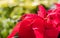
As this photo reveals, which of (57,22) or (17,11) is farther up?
(57,22)

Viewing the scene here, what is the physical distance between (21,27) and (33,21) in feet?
0.14

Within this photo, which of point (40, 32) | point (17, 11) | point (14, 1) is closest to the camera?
point (40, 32)

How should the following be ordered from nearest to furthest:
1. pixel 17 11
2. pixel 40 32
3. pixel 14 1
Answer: pixel 40 32, pixel 17 11, pixel 14 1

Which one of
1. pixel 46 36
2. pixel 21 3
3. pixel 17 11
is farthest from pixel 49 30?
pixel 21 3

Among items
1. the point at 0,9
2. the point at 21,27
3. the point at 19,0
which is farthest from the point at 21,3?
the point at 21,27

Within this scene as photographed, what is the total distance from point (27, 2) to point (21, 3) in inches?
2.0

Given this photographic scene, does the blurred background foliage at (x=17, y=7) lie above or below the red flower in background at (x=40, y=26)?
below

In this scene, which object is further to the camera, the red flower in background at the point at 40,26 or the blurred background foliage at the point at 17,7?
the blurred background foliage at the point at 17,7

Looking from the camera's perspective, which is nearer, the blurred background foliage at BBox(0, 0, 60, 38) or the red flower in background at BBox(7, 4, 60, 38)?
the red flower in background at BBox(7, 4, 60, 38)

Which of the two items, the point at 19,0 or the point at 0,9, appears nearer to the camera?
the point at 0,9

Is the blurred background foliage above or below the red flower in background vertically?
below

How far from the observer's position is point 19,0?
1.64 metres

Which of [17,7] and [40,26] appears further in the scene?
[17,7]

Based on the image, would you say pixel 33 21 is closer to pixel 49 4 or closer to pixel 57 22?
pixel 57 22
